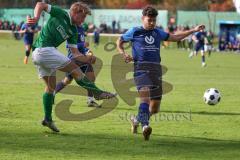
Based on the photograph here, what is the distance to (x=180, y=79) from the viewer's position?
25094 mm

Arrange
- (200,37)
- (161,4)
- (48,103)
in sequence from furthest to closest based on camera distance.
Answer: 1. (161,4)
2. (200,37)
3. (48,103)

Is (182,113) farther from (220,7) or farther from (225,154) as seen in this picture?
(220,7)

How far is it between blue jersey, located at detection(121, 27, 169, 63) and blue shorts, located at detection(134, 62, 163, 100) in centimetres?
14

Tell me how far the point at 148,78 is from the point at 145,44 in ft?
1.90

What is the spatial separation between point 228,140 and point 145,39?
2.18 metres

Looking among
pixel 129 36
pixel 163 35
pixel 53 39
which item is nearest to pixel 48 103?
pixel 53 39

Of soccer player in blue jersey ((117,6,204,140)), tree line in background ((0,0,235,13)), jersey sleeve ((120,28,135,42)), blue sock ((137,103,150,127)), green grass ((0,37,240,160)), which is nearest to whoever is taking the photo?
green grass ((0,37,240,160))

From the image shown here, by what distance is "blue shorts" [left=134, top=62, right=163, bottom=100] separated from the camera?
11.7 metres

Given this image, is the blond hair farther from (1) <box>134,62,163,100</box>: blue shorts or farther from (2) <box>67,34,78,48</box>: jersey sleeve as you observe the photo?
(1) <box>134,62,163,100</box>: blue shorts

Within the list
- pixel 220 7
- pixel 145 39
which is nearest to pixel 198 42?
pixel 145 39

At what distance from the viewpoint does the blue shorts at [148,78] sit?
11.7 m

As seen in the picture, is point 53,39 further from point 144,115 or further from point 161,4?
point 161,4

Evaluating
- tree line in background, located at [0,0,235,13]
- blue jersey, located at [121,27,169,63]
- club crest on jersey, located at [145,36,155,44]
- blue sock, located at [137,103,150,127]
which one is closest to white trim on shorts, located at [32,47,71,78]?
blue jersey, located at [121,27,169,63]

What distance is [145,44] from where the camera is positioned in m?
11.8
